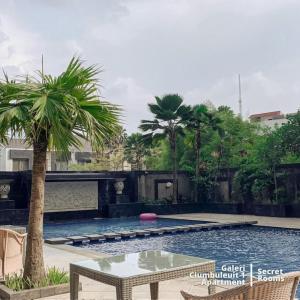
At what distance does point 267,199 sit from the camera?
62.8ft

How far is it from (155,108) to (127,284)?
700 inches

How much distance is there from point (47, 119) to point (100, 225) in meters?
13.4

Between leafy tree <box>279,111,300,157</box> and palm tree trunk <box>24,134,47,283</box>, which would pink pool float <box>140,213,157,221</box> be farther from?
palm tree trunk <box>24,134,47,283</box>

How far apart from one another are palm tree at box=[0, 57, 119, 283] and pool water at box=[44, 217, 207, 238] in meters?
9.84

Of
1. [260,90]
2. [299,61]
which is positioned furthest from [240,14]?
[260,90]

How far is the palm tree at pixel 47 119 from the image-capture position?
4953 mm

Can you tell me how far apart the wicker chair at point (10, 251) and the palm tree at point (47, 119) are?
26.4 inches

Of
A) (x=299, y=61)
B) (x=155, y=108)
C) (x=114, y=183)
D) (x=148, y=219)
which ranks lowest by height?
(x=148, y=219)

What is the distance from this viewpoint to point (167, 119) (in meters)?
20.8

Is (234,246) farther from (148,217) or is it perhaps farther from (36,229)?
(148,217)

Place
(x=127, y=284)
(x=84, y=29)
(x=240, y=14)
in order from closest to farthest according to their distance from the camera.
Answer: (x=127, y=284) < (x=84, y=29) < (x=240, y=14)

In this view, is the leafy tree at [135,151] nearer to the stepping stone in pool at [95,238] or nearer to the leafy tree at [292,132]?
the leafy tree at [292,132]

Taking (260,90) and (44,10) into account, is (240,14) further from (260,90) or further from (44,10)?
(260,90)

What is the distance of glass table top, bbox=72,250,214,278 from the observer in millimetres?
3502
